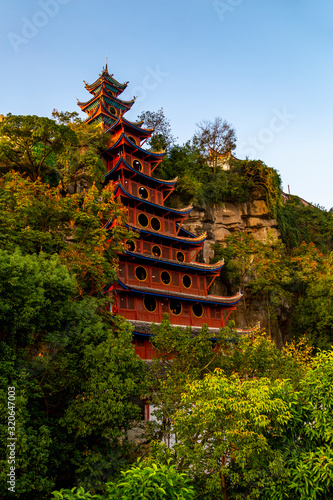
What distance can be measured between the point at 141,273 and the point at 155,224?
4.13 metres

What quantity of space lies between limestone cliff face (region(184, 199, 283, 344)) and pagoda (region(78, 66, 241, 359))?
3049 mm

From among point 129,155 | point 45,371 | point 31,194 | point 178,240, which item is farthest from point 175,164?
point 45,371

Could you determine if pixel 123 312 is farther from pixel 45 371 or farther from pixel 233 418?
pixel 233 418

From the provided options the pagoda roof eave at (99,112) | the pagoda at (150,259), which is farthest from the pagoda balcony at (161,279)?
the pagoda roof eave at (99,112)

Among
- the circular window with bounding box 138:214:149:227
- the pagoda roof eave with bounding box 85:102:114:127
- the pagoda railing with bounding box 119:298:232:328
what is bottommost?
→ the pagoda railing with bounding box 119:298:232:328

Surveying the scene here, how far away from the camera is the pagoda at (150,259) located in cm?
2092

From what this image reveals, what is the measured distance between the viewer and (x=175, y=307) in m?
23.3

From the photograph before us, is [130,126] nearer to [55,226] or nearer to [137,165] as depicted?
[137,165]

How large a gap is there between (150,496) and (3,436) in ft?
10.3

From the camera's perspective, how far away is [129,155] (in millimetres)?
26516

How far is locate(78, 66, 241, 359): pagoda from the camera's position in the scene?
824 inches

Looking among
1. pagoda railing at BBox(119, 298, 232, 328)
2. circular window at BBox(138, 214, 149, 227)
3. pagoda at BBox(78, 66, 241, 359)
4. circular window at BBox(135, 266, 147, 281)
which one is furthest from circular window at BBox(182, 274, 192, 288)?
circular window at BBox(138, 214, 149, 227)

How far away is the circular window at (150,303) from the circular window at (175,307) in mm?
1348

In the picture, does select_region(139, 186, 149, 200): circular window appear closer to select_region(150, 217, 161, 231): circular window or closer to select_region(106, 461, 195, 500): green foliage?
select_region(150, 217, 161, 231): circular window
